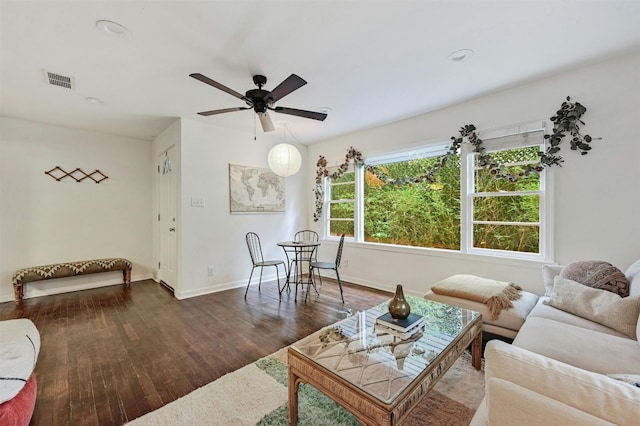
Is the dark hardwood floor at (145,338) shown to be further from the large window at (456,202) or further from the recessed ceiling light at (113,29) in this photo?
the recessed ceiling light at (113,29)

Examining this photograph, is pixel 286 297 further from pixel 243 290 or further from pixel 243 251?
pixel 243 251

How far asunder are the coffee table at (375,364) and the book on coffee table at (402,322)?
0.06m

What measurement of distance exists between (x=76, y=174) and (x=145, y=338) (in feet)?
11.2

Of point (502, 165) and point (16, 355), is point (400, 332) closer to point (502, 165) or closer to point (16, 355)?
point (16, 355)

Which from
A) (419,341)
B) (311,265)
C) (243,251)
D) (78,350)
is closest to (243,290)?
(243,251)

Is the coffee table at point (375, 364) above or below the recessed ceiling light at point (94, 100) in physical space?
below

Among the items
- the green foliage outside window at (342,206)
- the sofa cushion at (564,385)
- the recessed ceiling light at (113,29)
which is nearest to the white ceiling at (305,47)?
the recessed ceiling light at (113,29)

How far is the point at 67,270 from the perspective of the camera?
4.08 meters

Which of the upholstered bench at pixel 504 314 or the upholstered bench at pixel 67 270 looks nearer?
the upholstered bench at pixel 504 314

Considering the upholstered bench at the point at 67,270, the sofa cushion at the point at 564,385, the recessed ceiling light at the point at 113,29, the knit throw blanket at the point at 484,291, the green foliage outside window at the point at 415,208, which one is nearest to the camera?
the sofa cushion at the point at 564,385

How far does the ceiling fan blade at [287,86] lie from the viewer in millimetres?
2094

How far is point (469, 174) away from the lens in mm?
3473

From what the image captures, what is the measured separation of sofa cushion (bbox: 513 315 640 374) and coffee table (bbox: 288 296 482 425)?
1.20ft

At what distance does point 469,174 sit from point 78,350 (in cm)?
453
